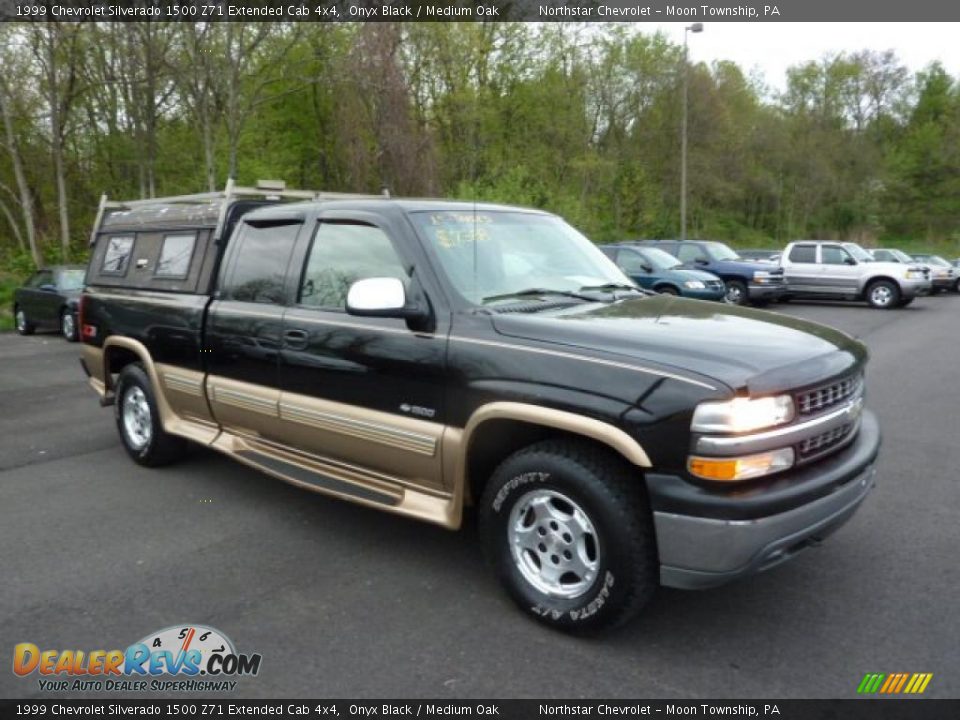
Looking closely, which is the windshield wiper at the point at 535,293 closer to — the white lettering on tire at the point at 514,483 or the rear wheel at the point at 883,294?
the white lettering on tire at the point at 514,483

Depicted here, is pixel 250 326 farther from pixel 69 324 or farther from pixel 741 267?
pixel 741 267

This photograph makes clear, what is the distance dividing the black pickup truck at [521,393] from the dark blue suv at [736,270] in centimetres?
1467

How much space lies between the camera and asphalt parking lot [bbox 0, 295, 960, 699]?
2.96 m

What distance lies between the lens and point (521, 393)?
3.25 meters

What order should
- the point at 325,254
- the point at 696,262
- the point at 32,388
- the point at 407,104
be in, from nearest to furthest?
the point at 325,254
the point at 32,388
the point at 696,262
the point at 407,104

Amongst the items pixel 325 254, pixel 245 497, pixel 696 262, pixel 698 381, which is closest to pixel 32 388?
pixel 245 497

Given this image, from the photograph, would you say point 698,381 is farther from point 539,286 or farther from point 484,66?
point 484,66

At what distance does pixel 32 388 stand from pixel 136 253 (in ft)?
→ 15.6

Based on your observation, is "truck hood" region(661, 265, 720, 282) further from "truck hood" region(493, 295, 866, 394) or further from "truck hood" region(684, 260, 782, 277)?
"truck hood" region(493, 295, 866, 394)

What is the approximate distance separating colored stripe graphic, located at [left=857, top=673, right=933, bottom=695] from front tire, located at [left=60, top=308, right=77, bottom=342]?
48.2ft

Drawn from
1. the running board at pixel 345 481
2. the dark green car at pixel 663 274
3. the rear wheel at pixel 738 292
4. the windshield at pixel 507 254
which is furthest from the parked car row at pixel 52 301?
the rear wheel at pixel 738 292

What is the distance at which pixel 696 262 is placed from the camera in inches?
755

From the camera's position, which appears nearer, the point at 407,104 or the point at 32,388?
the point at 32,388

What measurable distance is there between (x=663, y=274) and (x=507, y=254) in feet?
40.3
